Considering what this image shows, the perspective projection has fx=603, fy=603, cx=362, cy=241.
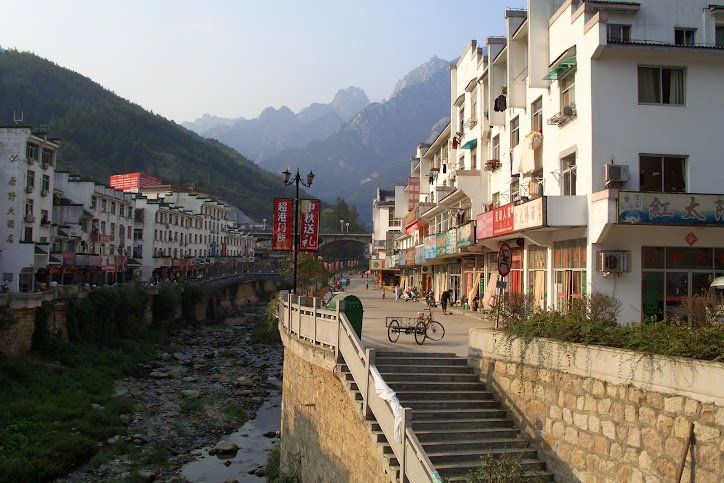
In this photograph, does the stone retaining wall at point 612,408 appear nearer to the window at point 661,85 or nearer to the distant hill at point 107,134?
the window at point 661,85

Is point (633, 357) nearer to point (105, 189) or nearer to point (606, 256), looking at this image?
point (606, 256)

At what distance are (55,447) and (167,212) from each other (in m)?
58.3

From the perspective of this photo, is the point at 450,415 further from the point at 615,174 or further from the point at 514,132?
the point at 514,132

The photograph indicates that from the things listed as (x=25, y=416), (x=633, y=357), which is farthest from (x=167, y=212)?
(x=633, y=357)

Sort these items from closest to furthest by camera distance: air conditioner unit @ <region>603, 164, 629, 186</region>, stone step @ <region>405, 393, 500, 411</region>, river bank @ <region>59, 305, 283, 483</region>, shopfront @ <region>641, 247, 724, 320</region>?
stone step @ <region>405, 393, 500, 411</region> < air conditioner unit @ <region>603, 164, 629, 186</region> < shopfront @ <region>641, 247, 724, 320</region> < river bank @ <region>59, 305, 283, 483</region>

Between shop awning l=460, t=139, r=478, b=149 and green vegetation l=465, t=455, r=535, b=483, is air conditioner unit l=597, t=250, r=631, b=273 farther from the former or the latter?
shop awning l=460, t=139, r=478, b=149

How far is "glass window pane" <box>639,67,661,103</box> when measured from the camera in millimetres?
17672

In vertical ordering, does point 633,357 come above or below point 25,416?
above

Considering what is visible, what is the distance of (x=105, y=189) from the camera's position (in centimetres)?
6159

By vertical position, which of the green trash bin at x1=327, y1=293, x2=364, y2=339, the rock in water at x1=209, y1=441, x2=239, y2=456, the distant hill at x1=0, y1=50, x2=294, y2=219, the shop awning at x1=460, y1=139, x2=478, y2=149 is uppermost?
the distant hill at x1=0, y1=50, x2=294, y2=219

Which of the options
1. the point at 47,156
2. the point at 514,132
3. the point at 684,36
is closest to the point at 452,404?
the point at 684,36

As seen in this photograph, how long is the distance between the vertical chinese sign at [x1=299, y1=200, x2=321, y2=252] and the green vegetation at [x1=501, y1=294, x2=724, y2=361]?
11890 mm

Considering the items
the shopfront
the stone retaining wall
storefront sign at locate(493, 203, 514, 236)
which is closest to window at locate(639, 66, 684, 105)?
the shopfront

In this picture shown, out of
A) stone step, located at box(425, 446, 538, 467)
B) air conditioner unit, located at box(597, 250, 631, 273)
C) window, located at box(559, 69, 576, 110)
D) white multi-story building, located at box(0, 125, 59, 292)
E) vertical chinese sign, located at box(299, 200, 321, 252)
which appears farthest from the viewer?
white multi-story building, located at box(0, 125, 59, 292)
